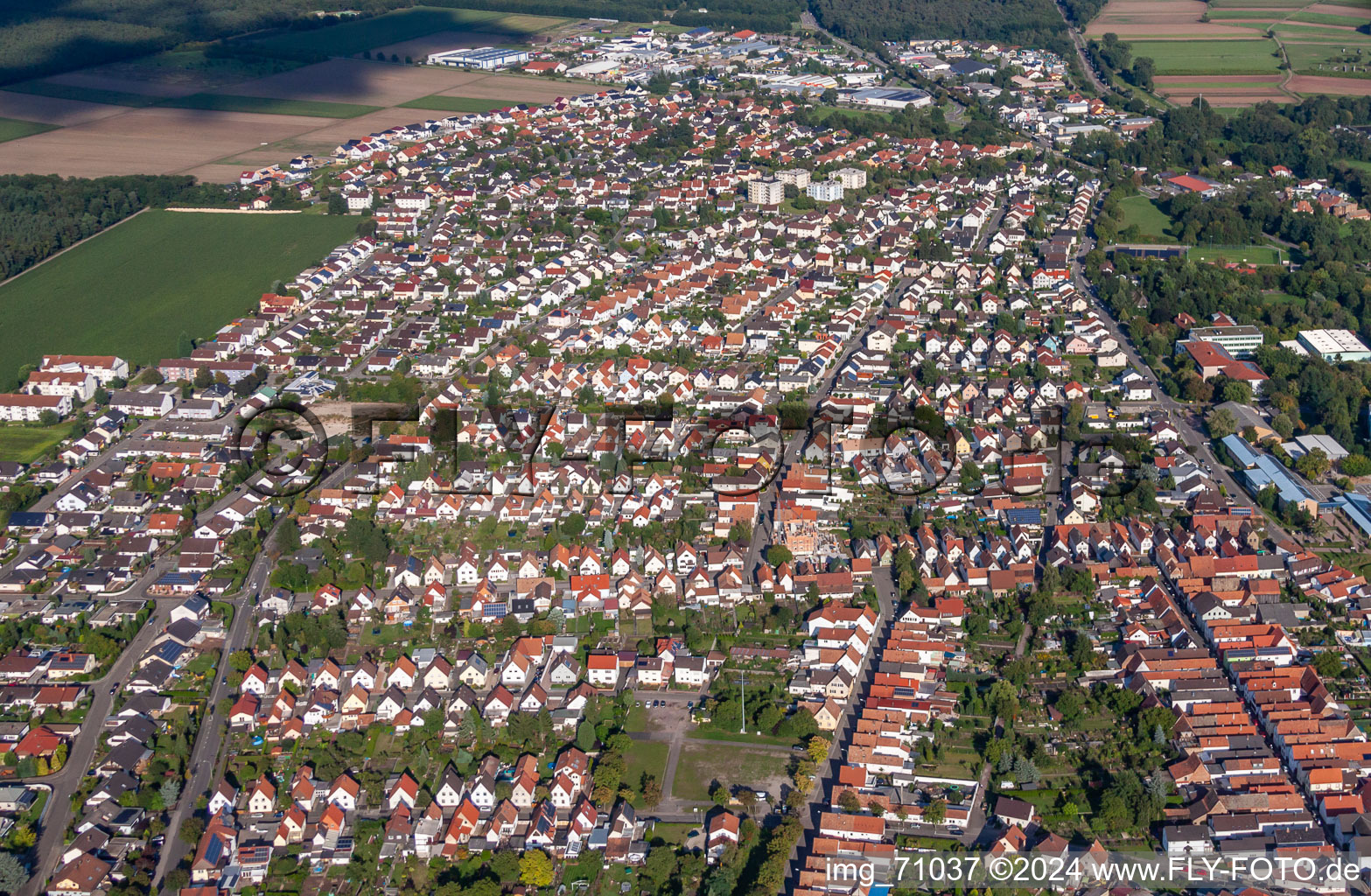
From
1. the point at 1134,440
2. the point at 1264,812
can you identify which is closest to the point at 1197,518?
the point at 1134,440

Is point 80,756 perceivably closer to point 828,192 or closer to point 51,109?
point 828,192

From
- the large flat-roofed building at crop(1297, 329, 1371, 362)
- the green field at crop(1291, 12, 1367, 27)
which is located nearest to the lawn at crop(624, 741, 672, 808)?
the large flat-roofed building at crop(1297, 329, 1371, 362)

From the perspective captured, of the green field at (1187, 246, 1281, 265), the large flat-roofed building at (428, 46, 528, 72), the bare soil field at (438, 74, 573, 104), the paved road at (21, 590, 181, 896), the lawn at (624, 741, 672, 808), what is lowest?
the lawn at (624, 741, 672, 808)

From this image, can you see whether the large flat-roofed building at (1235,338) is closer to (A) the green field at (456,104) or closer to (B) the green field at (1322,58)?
(B) the green field at (1322,58)

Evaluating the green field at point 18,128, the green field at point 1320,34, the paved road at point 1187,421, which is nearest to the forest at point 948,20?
the green field at point 1320,34

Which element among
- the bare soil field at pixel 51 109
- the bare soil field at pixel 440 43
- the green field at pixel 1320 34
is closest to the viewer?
the bare soil field at pixel 51 109

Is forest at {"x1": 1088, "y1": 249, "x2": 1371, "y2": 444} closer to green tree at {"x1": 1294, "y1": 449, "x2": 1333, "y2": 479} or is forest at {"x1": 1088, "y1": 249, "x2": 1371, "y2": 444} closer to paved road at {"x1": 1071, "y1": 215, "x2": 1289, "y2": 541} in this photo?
paved road at {"x1": 1071, "y1": 215, "x2": 1289, "y2": 541}

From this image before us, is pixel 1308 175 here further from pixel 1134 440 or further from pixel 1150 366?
pixel 1134 440
